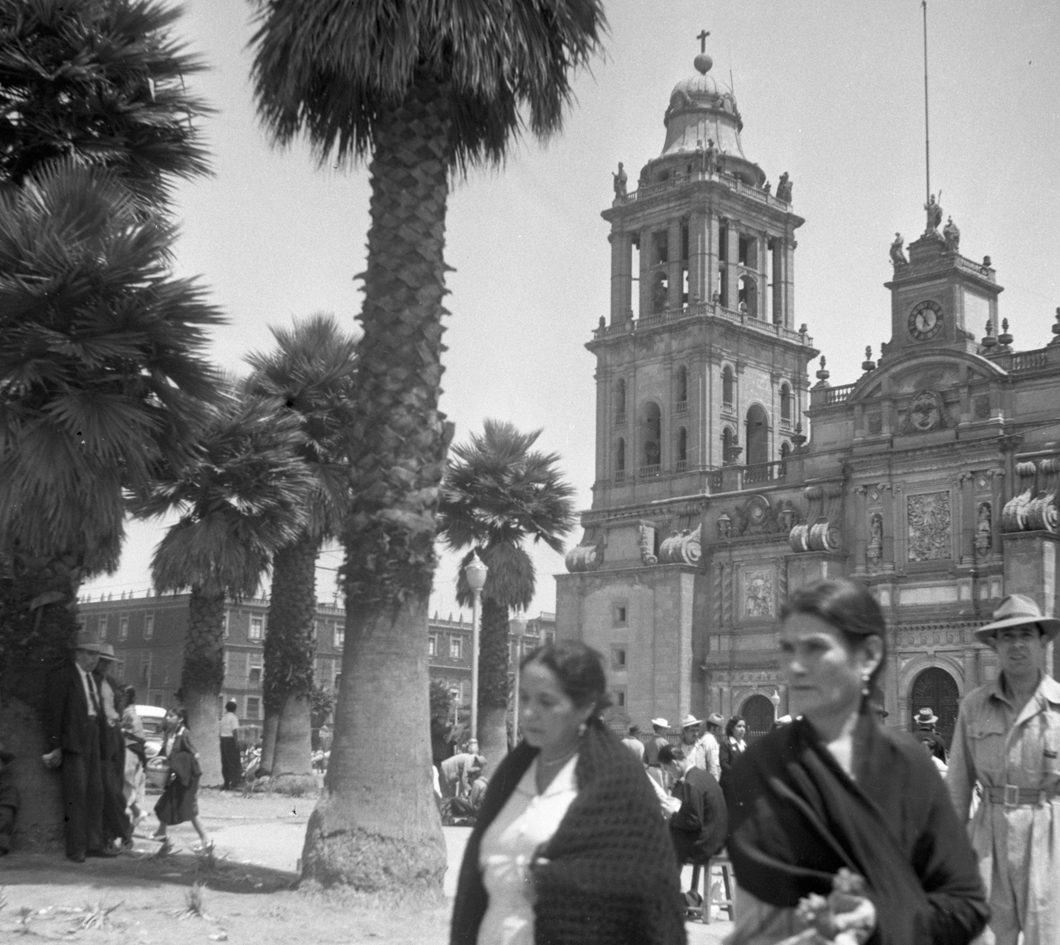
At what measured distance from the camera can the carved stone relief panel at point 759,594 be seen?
48009mm

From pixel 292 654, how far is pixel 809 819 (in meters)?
24.6

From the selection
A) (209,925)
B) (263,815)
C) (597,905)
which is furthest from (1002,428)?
(597,905)

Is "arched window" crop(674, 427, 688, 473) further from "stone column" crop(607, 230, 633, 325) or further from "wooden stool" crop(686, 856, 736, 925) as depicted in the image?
"wooden stool" crop(686, 856, 736, 925)

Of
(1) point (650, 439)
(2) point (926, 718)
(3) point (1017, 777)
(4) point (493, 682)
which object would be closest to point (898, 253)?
(1) point (650, 439)

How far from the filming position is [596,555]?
173 ft

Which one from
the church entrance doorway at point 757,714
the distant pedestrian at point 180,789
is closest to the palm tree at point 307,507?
the distant pedestrian at point 180,789

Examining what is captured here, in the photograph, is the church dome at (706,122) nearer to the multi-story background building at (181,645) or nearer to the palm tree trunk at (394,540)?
the multi-story background building at (181,645)

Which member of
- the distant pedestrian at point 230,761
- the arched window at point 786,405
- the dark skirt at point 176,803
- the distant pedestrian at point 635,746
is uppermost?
the arched window at point 786,405

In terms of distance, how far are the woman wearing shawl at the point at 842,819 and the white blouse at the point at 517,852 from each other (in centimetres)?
90

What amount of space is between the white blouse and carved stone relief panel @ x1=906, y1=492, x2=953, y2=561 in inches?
1616

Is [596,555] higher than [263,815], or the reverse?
[596,555]

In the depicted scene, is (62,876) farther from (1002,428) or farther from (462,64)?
(1002,428)

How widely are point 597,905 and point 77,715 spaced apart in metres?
9.74

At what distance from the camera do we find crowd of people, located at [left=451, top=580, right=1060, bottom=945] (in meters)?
3.31
